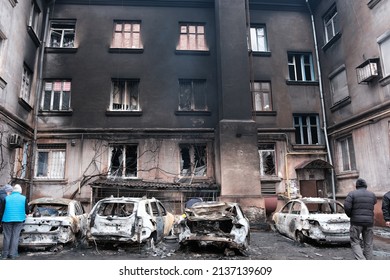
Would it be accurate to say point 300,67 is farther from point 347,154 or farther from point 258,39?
point 347,154

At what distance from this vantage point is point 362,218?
5.70 meters

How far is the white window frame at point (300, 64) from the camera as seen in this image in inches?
597

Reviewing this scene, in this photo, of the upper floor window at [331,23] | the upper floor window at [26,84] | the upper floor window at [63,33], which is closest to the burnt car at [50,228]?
the upper floor window at [26,84]

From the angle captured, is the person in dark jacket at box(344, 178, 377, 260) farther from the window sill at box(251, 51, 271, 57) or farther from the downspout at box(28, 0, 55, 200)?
the downspout at box(28, 0, 55, 200)

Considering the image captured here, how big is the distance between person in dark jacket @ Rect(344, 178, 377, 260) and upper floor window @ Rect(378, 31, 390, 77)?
6885 millimetres

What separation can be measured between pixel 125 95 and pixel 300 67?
350 inches

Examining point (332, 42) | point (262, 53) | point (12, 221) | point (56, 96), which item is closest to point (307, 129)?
point (332, 42)

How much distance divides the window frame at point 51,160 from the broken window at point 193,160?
510cm

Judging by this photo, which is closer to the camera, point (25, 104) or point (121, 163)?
point (25, 104)

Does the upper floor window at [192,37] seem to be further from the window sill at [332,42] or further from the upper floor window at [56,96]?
the window sill at [332,42]

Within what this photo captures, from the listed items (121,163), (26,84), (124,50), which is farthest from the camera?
(124,50)

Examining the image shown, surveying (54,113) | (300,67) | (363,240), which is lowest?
(363,240)

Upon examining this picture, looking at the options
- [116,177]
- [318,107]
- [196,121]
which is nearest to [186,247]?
[116,177]

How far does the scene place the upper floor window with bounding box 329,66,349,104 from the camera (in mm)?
13333
